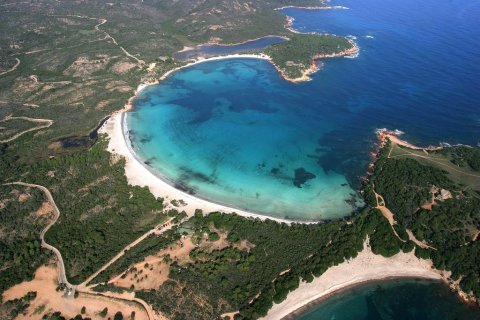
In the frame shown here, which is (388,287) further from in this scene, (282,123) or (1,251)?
(1,251)

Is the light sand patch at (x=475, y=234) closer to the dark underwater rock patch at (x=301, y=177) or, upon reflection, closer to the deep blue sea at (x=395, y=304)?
the deep blue sea at (x=395, y=304)

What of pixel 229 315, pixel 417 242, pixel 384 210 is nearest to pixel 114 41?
pixel 384 210

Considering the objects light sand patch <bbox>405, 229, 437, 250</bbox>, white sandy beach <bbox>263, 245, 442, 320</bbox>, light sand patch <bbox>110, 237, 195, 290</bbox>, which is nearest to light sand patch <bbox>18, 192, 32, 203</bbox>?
light sand patch <bbox>110, 237, 195, 290</bbox>

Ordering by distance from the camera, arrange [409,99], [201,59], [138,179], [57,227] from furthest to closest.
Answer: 1. [201,59]
2. [409,99]
3. [138,179]
4. [57,227]

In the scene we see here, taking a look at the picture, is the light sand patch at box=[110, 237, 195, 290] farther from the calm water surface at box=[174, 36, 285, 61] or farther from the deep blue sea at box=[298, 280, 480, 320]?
the calm water surface at box=[174, 36, 285, 61]

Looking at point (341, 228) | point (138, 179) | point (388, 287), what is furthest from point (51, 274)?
point (388, 287)

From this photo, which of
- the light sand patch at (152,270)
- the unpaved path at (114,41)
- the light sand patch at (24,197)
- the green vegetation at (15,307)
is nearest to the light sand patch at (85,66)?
the unpaved path at (114,41)
